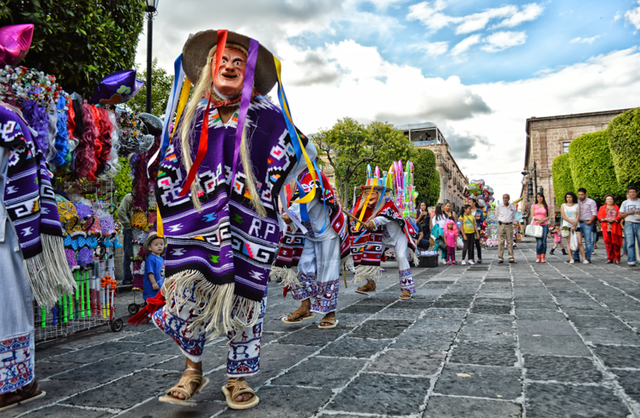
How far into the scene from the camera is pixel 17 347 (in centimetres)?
248

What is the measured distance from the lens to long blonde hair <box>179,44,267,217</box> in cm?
233

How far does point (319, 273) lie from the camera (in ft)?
15.0

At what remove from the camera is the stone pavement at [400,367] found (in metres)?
2.26

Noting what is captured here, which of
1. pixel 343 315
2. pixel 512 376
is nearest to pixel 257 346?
pixel 512 376

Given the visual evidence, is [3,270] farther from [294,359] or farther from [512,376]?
[512,376]

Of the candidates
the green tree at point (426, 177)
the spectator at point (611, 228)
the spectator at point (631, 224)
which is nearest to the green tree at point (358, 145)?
the green tree at point (426, 177)

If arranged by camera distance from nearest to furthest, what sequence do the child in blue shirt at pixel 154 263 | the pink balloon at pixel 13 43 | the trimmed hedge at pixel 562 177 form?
the pink balloon at pixel 13 43
the child in blue shirt at pixel 154 263
the trimmed hedge at pixel 562 177

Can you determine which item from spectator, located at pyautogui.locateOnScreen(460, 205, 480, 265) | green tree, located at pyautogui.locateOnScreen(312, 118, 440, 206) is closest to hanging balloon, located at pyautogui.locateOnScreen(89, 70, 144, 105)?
spectator, located at pyautogui.locateOnScreen(460, 205, 480, 265)

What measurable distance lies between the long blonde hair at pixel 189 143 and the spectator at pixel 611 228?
1115cm

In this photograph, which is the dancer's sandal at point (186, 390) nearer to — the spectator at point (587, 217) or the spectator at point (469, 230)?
the spectator at point (469, 230)

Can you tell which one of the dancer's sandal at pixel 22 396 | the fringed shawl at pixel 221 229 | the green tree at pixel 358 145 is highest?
the green tree at pixel 358 145

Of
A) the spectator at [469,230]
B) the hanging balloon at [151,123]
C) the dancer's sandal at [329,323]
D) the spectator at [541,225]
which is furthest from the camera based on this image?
the spectator at [469,230]

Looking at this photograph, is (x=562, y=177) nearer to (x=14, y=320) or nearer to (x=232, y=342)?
(x=232, y=342)

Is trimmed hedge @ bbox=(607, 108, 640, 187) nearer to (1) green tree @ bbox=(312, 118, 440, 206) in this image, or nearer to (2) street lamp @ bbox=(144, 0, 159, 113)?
(1) green tree @ bbox=(312, 118, 440, 206)
